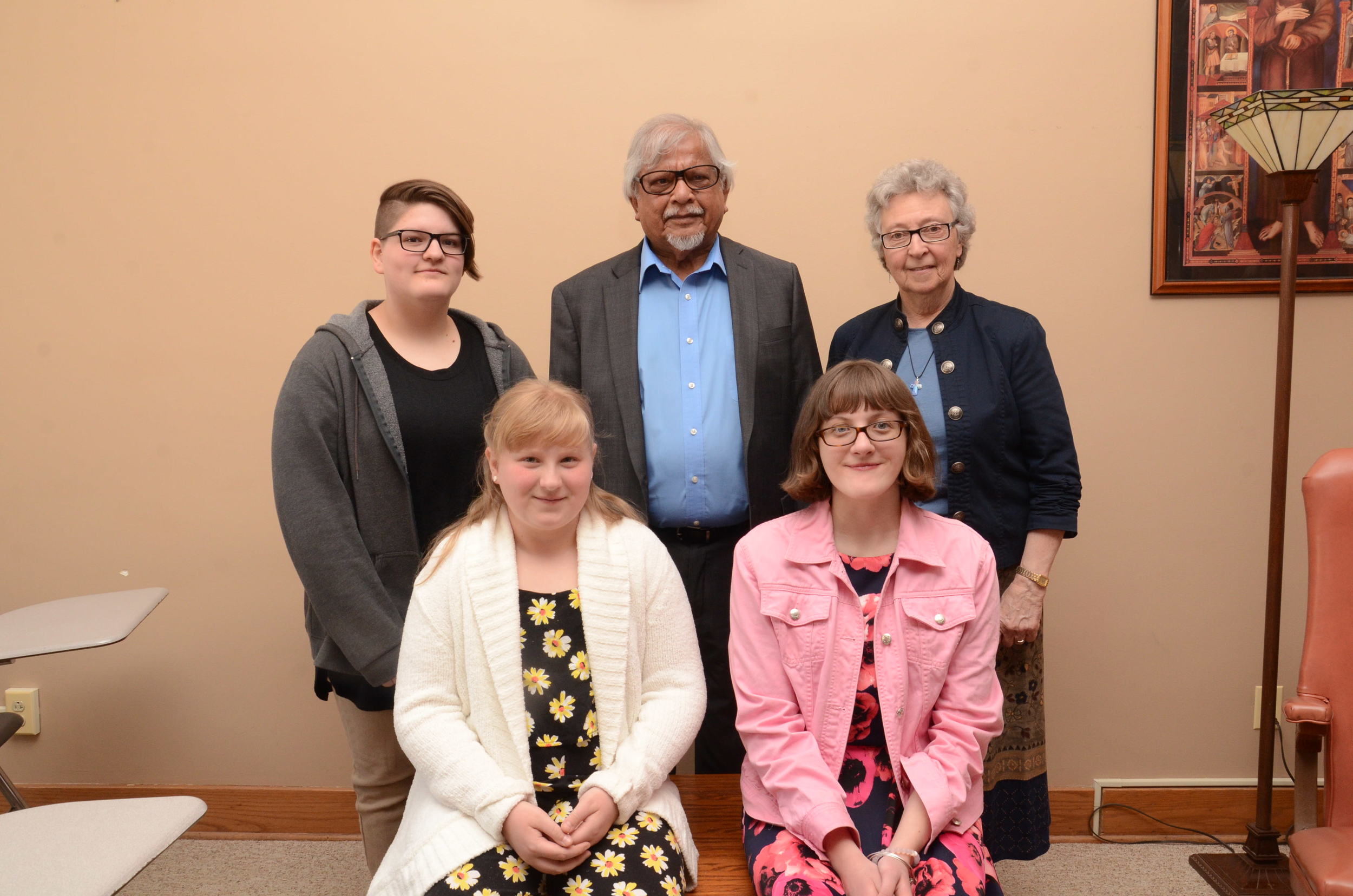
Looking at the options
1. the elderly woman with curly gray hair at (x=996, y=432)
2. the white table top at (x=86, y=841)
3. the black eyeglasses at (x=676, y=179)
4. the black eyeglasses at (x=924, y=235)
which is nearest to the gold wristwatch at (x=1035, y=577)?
the elderly woman with curly gray hair at (x=996, y=432)

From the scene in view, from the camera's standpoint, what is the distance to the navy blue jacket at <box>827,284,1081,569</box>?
1.85 meters

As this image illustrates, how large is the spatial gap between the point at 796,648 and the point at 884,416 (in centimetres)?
44

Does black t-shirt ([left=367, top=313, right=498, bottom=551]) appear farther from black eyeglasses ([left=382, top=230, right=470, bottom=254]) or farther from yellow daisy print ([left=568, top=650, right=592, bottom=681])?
yellow daisy print ([left=568, top=650, right=592, bottom=681])

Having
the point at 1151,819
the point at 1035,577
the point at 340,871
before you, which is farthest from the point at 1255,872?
the point at 340,871

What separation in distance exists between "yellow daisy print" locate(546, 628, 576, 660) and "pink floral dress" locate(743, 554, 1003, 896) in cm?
44

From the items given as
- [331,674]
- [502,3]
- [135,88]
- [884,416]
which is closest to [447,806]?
[331,674]

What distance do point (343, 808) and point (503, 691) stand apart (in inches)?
63.3

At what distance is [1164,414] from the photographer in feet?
8.59

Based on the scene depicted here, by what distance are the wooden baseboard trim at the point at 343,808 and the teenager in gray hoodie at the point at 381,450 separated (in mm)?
1006

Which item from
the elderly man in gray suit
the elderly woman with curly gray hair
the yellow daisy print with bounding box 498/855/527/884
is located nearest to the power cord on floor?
the elderly woman with curly gray hair

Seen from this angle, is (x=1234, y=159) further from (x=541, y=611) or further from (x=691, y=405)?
(x=541, y=611)

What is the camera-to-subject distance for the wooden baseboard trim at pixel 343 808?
8.77ft

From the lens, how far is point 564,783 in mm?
1525

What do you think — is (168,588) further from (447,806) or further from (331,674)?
(447,806)
